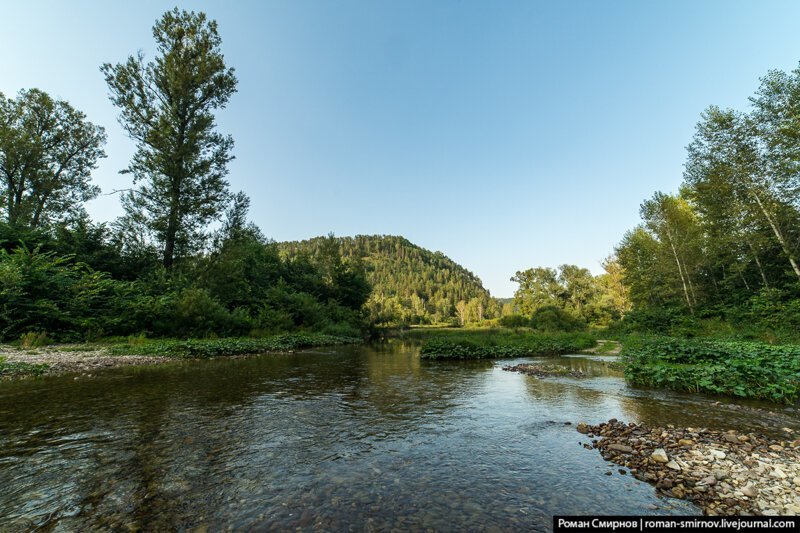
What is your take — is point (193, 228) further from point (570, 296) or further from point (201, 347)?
point (570, 296)

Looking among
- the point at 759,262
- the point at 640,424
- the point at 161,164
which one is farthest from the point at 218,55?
the point at 759,262

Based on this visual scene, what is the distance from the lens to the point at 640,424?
7344 mm

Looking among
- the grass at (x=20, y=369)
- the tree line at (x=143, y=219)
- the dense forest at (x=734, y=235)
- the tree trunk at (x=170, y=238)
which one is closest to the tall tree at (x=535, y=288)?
the dense forest at (x=734, y=235)

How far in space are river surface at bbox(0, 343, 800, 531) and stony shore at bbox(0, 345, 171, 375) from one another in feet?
7.80

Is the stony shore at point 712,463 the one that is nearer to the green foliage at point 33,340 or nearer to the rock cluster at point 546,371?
the rock cluster at point 546,371

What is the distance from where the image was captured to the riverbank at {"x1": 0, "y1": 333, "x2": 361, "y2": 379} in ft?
41.4

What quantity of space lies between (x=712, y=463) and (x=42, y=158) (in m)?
50.5

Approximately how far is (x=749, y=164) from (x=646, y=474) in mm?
35955

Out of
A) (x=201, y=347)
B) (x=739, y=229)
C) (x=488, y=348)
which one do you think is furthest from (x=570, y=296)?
(x=201, y=347)

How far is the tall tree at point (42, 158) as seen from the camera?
30.0 metres

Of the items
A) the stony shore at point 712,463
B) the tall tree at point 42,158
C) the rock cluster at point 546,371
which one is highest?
the tall tree at point 42,158

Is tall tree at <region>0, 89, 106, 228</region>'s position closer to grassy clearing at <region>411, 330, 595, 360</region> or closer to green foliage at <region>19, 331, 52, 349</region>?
green foliage at <region>19, 331, 52, 349</region>

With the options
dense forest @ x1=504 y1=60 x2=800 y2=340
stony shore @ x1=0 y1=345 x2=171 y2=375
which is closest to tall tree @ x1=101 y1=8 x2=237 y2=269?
stony shore @ x1=0 y1=345 x2=171 y2=375

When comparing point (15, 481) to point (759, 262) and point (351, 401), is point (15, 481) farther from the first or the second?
point (759, 262)
